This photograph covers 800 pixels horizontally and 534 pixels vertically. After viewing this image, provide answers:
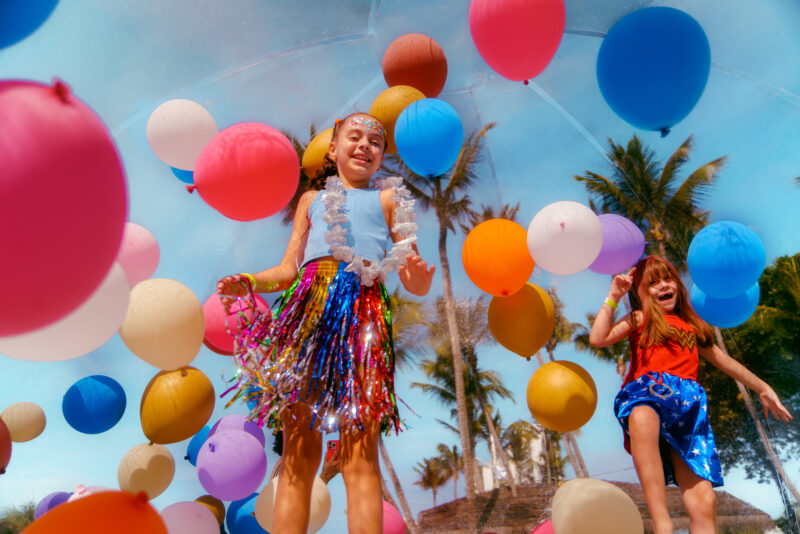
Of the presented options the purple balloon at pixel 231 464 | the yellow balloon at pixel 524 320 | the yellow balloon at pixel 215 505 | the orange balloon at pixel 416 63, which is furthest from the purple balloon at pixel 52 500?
the orange balloon at pixel 416 63

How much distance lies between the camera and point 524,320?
322 cm

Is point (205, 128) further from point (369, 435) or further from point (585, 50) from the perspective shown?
point (585, 50)

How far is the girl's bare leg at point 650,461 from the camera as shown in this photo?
90.4 inches

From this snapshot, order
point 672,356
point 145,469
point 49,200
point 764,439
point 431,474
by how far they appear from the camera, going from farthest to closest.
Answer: point 431,474
point 764,439
point 145,469
point 672,356
point 49,200

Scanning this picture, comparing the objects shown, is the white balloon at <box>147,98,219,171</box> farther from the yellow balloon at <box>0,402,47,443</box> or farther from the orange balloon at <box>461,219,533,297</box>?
the yellow balloon at <box>0,402,47,443</box>

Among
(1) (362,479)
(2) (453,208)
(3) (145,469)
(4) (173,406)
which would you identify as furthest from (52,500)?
(2) (453,208)

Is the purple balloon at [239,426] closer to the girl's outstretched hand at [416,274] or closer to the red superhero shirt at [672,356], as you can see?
the girl's outstretched hand at [416,274]

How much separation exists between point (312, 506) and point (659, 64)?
3001 millimetres

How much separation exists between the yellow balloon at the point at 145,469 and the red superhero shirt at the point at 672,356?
2.97 meters

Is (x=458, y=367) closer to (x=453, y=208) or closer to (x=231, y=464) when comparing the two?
(x=453, y=208)

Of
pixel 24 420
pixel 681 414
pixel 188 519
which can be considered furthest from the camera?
pixel 24 420

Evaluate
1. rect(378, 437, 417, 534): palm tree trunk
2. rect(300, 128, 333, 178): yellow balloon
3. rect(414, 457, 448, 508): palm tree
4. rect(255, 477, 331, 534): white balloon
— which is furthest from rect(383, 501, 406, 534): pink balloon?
rect(414, 457, 448, 508): palm tree

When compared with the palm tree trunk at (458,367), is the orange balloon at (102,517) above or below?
below

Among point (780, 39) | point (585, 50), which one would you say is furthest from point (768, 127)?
point (585, 50)
